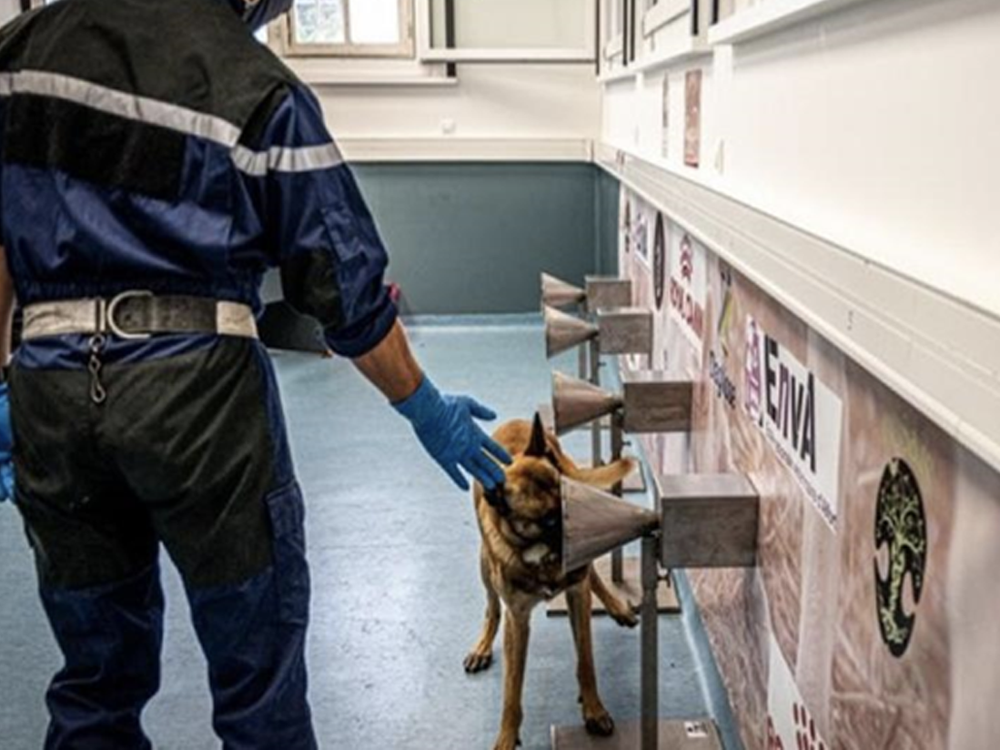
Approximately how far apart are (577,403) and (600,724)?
0.71 m

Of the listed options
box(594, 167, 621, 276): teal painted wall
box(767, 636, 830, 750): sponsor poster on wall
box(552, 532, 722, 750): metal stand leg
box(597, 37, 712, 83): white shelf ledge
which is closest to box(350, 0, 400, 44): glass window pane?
box(594, 167, 621, 276): teal painted wall

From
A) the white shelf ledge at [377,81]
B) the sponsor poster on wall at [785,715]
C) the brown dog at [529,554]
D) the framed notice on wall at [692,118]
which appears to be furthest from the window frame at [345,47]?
the sponsor poster on wall at [785,715]

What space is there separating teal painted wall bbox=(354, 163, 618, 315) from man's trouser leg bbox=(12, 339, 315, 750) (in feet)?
14.4

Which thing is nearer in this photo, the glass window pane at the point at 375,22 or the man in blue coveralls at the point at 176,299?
the man in blue coveralls at the point at 176,299

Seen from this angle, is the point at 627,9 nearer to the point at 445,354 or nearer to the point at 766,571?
the point at 445,354

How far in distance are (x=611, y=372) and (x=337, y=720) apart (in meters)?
2.66

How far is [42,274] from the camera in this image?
4.60 feet

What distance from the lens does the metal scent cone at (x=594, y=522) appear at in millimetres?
1610

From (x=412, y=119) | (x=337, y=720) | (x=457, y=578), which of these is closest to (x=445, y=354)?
(x=412, y=119)

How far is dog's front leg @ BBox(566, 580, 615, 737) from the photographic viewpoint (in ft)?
6.86

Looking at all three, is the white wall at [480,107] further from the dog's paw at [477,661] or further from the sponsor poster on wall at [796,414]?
the sponsor poster on wall at [796,414]

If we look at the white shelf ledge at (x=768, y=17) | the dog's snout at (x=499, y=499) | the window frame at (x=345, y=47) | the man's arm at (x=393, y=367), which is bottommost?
the dog's snout at (x=499, y=499)

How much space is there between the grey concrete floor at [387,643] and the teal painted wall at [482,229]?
2.26 metres

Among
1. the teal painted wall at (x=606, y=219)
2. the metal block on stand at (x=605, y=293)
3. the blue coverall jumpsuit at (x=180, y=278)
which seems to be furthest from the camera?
the teal painted wall at (x=606, y=219)
